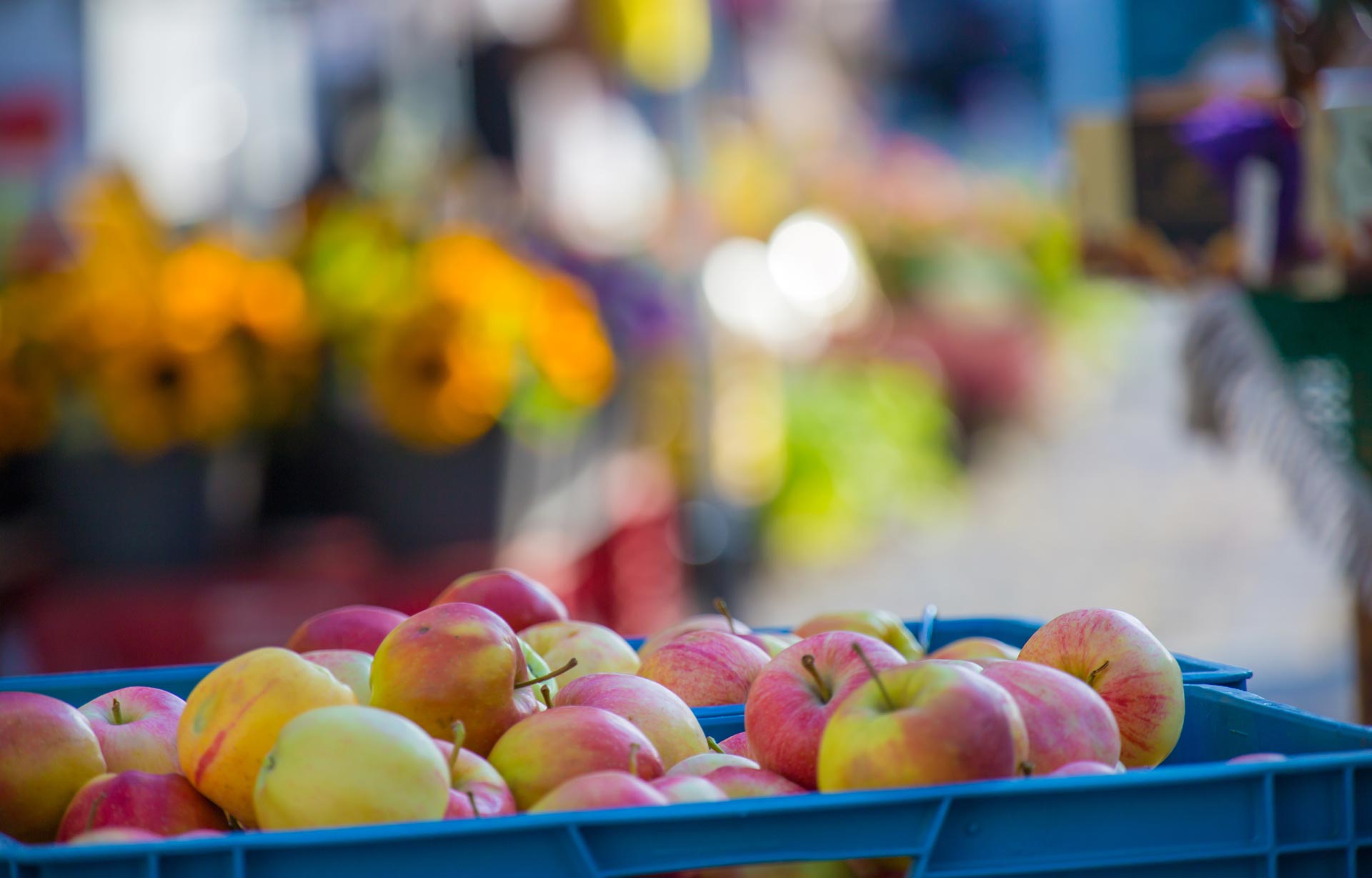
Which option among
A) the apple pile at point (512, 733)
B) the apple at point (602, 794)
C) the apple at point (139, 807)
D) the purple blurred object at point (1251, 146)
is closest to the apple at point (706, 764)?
the apple pile at point (512, 733)

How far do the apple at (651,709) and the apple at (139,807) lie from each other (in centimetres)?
28

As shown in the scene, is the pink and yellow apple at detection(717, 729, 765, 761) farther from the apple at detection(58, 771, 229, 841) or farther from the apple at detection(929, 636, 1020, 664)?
the apple at detection(58, 771, 229, 841)

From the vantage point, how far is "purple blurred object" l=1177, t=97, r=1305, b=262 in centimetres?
180

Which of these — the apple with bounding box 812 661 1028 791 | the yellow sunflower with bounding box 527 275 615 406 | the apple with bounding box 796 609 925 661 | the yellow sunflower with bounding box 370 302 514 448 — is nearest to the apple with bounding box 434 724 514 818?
the apple with bounding box 812 661 1028 791

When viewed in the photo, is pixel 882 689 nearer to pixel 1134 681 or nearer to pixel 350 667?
pixel 1134 681

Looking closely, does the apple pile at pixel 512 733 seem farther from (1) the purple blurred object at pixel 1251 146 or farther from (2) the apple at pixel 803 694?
(1) the purple blurred object at pixel 1251 146

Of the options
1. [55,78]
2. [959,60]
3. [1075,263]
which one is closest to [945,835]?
[1075,263]

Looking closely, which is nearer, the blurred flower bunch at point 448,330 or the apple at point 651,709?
the apple at point 651,709

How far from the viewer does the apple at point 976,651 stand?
4.25 ft

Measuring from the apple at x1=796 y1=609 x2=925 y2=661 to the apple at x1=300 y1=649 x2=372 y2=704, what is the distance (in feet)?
1.32

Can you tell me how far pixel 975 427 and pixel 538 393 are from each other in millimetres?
3716

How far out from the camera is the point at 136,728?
1121 mm

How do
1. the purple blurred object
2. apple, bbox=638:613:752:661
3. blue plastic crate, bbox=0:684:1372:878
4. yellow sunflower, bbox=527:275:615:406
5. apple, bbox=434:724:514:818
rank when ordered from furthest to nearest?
1. yellow sunflower, bbox=527:275:615:406
2. the purple blurred object
3. apple, bbox=638:613:752:661
4. apple, bbox=434:724:514:818
5. blue plastic crate, bbox=0:684:1372:878

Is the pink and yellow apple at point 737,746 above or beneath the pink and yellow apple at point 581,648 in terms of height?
beneath
